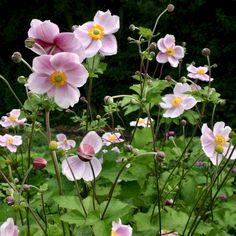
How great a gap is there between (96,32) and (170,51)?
28.8 inches

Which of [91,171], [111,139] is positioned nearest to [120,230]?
[91,171]

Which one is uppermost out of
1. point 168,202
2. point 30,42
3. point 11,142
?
point 30,42

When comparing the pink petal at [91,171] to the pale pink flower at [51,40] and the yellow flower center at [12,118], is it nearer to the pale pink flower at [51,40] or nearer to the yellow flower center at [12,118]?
the pale pink flower at [51,40]

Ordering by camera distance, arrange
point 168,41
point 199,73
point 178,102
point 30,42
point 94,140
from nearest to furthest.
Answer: point 30,42 → point 94,140 → point 178,102 → point 168,41 → point 199,73

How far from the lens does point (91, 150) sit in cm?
98

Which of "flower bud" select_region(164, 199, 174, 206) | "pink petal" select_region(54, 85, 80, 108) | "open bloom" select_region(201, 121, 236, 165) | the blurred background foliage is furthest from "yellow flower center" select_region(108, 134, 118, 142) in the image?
the blurred background foliage

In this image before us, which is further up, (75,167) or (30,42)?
(30,42)

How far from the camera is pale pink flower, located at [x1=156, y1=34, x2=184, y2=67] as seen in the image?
1748 mm

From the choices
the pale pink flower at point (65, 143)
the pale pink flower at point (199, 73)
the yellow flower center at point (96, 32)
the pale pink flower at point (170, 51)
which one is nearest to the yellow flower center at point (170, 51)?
the pale pink flower at point (170, 51)

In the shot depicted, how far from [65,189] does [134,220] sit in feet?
0.62

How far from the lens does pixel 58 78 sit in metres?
0.95

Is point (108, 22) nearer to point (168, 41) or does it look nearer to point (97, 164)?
point (97, 164)

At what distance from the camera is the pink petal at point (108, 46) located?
108 cm

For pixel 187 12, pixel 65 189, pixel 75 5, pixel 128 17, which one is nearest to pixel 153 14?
pixel 187 12
